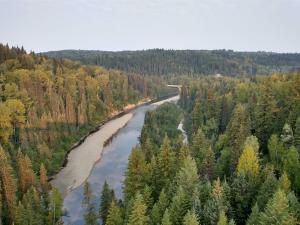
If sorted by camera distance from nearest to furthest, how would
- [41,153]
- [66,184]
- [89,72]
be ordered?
1. [66,184]
2. [41,153]
3. [89,72]

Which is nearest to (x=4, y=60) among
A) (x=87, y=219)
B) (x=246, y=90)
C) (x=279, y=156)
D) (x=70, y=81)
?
(x=70, y=81)

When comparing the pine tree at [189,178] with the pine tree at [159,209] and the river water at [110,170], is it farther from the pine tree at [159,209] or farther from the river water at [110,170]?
the river water at [110,170]

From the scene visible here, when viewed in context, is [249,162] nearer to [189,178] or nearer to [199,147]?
[189,178]

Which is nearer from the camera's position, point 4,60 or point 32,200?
point 32,200

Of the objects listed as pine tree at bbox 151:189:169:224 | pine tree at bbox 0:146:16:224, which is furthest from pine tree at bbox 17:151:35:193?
pine tree at bbox 151:189:169:224

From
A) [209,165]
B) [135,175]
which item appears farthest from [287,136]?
[135,175]

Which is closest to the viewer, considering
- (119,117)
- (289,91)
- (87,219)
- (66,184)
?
(87,219)

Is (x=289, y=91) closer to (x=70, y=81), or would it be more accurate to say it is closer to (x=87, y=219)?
(x=87, y=219)
